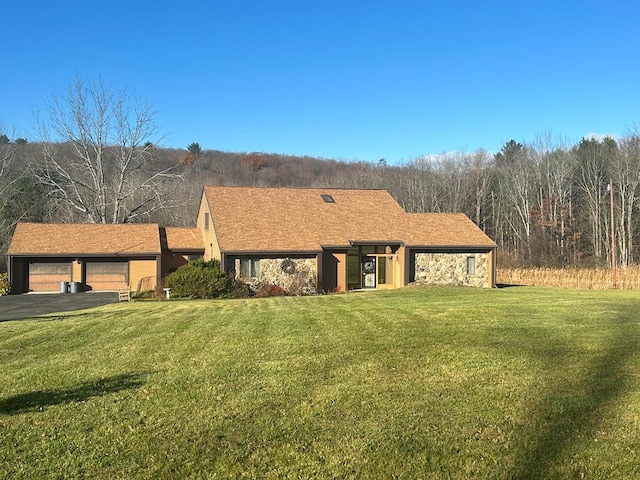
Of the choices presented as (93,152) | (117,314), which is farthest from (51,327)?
(93,152)

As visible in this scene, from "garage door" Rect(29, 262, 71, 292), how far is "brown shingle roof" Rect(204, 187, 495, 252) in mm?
8010

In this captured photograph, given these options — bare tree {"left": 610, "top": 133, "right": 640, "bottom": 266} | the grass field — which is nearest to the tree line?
bare tree {"left": 610, "top": 133, "right": 640, "bottom": 266}

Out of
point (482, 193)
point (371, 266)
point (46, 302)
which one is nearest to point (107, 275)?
point (46, 302)

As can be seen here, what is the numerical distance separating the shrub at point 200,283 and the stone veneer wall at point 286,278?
1680mm

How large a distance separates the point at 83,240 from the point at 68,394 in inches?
906

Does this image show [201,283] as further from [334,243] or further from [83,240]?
[83,240]

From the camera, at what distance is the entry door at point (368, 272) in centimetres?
2694

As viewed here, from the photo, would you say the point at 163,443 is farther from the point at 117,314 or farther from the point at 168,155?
the point at 168,155

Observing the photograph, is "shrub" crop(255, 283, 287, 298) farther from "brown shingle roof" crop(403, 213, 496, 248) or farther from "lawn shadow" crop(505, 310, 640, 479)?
"lawn shadow" crop(505, 310, 640, 479)

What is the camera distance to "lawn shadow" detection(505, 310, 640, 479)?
4262mm

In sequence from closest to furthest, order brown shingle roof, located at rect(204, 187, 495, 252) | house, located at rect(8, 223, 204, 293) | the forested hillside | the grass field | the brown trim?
the grass field → the brown trim → brown shingle roof, located at rect(204, 187, 495, 252) → house, located at rect(8, 223, 204, 293) → the forested hillside

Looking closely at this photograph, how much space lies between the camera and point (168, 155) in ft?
264

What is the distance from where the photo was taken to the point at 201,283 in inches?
889

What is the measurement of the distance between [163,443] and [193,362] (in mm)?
3415
